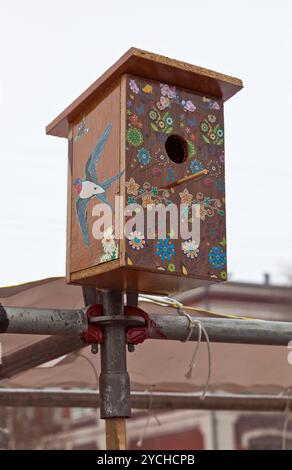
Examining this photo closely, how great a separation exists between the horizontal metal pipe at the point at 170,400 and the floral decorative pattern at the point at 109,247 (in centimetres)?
163

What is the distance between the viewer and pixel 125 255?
2.27 metres

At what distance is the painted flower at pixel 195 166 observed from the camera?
2520mm

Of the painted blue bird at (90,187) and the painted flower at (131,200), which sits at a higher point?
the painted blue bird at (90,187)

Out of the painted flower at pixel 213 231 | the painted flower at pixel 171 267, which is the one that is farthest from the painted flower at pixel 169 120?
the painted flower at pixel 171 267

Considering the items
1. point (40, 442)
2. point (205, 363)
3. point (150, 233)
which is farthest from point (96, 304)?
point (40, 442)

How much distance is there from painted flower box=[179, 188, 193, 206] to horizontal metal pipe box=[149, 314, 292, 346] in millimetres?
418

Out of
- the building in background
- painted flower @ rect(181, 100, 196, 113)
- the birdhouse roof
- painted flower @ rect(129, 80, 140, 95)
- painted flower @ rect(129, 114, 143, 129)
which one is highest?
the birdhouse roof

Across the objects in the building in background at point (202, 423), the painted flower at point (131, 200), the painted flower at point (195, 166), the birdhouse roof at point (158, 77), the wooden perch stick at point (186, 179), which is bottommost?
the building in background at point (202, 423)

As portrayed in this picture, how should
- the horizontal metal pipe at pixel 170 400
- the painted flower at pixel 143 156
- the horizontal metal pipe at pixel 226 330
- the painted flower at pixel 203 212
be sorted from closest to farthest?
the painted flower at pixel 143 156, the painted flower at pixel 203 212, the horizontal metal pipe at pixel 226 330, the horizontal metal pipe at pixel 170 400

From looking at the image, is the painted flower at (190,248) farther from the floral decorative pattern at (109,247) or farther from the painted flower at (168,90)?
the painted flower at (168,90)

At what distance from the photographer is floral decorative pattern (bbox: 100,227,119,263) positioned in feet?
7.59

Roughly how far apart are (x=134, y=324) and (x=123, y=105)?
727mm

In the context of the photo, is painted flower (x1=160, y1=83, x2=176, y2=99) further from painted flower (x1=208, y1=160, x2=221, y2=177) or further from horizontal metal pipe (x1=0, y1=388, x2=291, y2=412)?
horizontal metal pipe (x1=0, y1=388, x2=291, y2=412)

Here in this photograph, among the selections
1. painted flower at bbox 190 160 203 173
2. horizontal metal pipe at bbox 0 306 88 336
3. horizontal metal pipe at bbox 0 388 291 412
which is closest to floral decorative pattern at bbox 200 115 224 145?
painted flower at bbox 190 160 203 173
